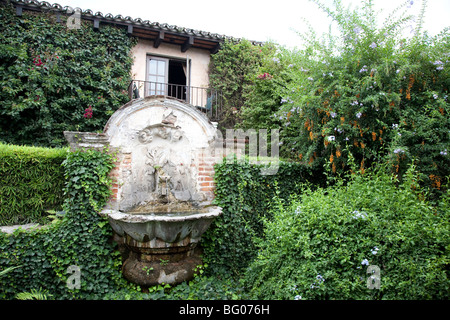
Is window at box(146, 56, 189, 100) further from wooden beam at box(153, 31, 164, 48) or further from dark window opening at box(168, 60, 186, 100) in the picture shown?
wooden beam at box(153, 31, 164, 48)

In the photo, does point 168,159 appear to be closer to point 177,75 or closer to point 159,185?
point 159,185

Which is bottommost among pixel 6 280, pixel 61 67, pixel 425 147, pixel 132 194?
pixel 6 280

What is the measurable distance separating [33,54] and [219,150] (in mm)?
5132

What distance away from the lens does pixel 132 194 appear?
13.7 ft

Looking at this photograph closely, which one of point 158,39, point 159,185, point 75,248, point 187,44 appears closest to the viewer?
point 75,248

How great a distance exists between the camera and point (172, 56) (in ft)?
26.9

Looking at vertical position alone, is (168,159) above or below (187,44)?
below

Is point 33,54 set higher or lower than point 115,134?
higher

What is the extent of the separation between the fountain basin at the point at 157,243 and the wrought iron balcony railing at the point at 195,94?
14.6ft

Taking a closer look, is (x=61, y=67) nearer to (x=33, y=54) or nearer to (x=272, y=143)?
(x=33, y=54)

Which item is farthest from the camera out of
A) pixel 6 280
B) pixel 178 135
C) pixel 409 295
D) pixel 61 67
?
pixel 61 67

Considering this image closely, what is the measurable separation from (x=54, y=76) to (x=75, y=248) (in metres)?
4.47

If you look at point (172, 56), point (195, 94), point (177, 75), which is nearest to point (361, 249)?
point (195, 94)
